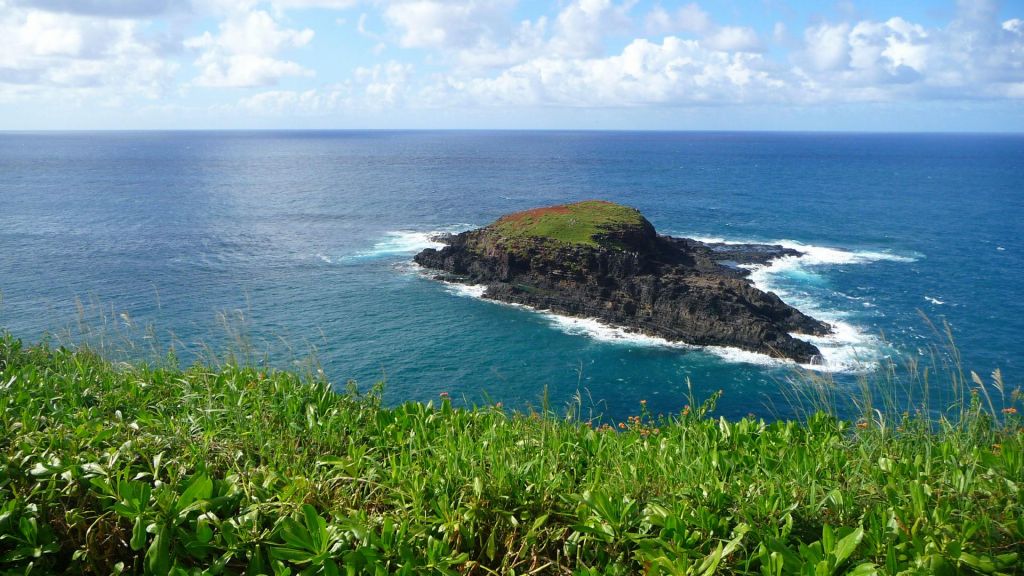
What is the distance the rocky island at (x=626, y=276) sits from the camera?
37.7 m

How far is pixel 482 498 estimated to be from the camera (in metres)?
4.14

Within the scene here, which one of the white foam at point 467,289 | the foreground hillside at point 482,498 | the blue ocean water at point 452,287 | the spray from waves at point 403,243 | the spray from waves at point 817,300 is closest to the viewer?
the foreground hillside at point 482,498

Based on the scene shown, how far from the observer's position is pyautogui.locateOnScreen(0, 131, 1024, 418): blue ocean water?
32188mm

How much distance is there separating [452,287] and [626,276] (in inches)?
490

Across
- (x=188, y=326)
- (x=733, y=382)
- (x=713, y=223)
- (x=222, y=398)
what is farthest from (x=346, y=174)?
(x=222, y=398)

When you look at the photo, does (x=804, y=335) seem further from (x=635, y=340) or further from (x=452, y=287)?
(x=452, y=287)

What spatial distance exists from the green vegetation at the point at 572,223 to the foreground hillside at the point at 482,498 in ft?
143

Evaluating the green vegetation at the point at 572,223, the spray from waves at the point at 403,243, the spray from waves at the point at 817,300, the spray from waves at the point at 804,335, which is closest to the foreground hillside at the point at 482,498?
the spray from waves at the point at 817,300

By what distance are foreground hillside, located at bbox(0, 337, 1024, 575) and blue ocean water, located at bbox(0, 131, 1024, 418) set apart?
2026 millimetres

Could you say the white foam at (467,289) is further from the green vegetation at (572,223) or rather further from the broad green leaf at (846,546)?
the broad green leaf at (846,546)

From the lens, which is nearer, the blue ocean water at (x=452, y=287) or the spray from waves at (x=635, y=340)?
the blue ocean water at (x=452, y=287)

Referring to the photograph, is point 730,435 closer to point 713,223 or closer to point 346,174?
point 713,223

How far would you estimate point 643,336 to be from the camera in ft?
124

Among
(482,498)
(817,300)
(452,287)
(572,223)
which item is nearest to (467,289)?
(452,287)
